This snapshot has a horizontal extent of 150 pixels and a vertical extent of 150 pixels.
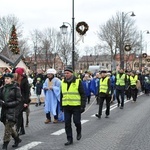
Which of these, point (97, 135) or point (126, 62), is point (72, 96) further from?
point (126, 62)

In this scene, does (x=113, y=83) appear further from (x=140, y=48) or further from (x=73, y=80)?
(x=140, y=48)

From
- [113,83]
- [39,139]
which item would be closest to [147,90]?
[113,83]

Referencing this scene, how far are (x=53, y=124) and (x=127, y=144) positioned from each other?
3.81 metres

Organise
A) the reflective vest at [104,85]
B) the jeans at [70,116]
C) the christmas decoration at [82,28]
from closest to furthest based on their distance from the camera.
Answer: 1. the jeans at [70,116]
2. the reflective vest at [104,85]
3. the christmas decoration at [82,28]

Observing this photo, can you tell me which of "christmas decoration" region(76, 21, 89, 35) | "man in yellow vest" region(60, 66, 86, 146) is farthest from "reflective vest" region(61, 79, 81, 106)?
"christmas decoration" region(76, 21, 89, 35)

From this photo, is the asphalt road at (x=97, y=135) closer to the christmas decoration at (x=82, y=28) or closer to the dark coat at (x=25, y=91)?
the dark coat at (x=25, y=91)

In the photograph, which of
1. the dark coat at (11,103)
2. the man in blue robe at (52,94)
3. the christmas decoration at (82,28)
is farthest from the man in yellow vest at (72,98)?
the christmas decoration at (82,28)

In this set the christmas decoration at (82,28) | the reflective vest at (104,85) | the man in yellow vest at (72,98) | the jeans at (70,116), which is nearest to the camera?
the jeans at (70,116)

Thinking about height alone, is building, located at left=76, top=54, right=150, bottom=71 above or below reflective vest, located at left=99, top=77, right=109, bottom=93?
above

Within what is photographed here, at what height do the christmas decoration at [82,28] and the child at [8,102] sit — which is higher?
the christmas decoration at [82,28]

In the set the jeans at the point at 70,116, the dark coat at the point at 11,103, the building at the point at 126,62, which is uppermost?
the building at the point at 126,62

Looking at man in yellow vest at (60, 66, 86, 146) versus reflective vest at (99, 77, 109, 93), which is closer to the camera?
man in yellow vest at (60, 66, 86, 146)

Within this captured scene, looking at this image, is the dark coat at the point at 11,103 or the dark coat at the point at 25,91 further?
the dark coat at the point at 25,91

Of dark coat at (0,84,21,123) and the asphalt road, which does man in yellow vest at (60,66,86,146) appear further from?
dark coat at (0,84,21,123)
